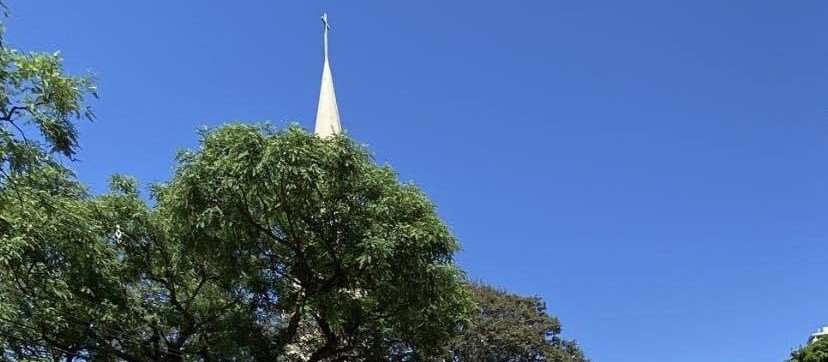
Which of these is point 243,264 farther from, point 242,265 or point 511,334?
point 511,334

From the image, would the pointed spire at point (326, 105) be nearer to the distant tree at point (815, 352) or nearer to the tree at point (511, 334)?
the tree at point (511, 334)

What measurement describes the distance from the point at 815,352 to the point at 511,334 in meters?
12.2

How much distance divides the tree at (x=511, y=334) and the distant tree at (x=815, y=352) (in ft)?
33.9

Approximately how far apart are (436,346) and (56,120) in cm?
971

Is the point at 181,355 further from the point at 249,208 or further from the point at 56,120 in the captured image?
the point at 56,120

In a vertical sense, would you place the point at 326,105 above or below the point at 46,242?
above

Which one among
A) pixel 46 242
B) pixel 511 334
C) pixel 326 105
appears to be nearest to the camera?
pixel 46 242

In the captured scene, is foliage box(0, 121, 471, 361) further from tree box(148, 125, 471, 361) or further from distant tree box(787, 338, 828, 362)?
distant tree box(787, 338, 828, 362)

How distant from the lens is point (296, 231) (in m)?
14.0

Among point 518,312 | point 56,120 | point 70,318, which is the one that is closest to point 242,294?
point 70,318

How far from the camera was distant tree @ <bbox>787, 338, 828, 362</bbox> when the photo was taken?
Result: 2294 centimetres

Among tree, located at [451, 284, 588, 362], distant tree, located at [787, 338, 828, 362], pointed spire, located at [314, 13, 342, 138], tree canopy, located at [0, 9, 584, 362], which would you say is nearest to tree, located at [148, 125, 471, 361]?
tree canopy, located at [0, 9, 584, 362]

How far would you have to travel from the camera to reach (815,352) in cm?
2339

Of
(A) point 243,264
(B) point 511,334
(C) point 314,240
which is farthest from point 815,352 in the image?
(A) point 243,264
